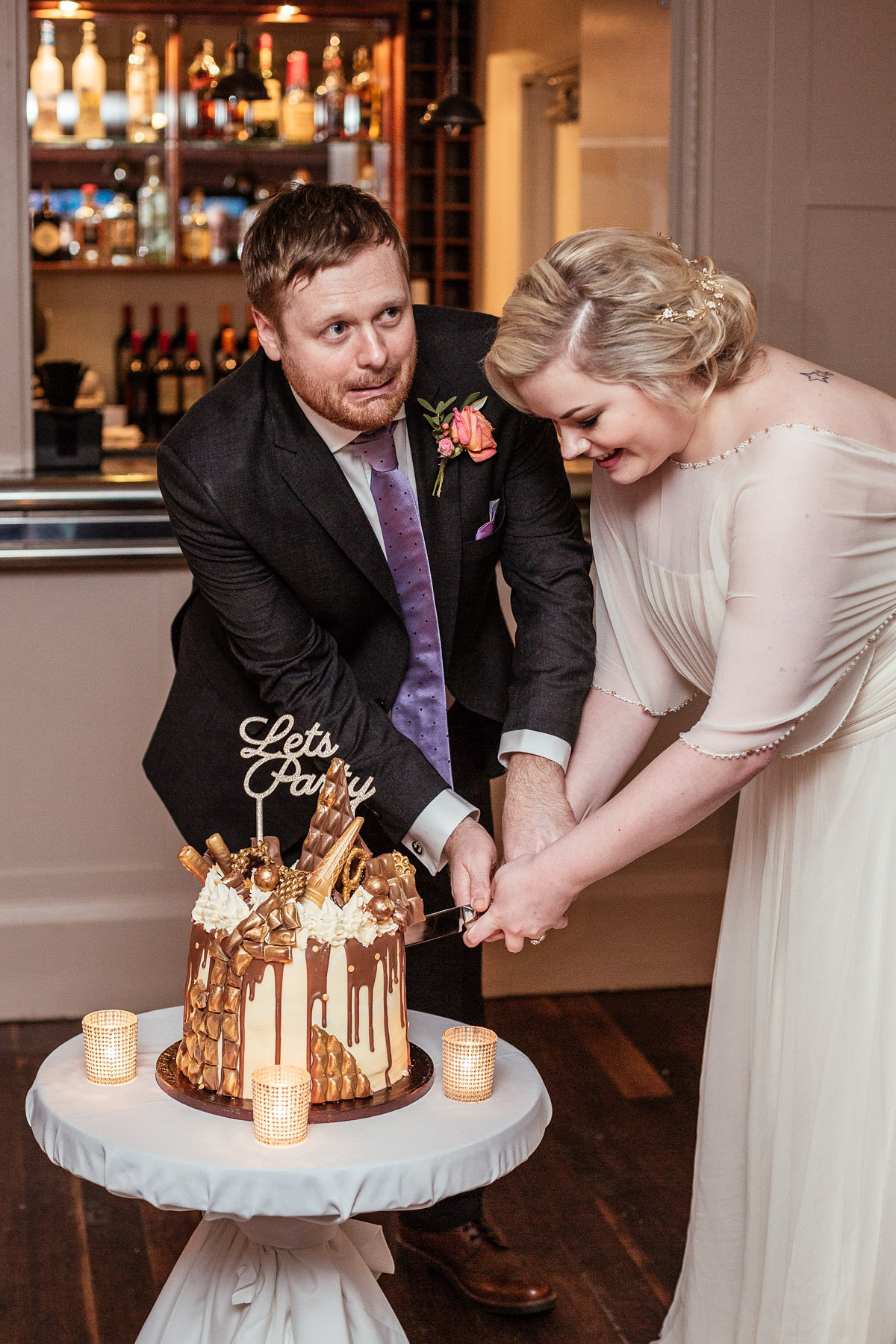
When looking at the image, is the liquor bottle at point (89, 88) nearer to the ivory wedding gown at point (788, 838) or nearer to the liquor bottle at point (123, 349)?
the liquor bottle at point (123, 349)

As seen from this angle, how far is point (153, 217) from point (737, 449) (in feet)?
14.9

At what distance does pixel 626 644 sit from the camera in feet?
6.48

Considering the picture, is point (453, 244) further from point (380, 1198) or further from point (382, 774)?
point (380, 1198)

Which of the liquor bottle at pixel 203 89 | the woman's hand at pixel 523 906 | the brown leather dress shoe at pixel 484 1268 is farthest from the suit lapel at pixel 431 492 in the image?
the liquor bottle at pixel 203 89

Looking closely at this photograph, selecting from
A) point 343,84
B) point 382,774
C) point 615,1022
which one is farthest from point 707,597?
point 343,84

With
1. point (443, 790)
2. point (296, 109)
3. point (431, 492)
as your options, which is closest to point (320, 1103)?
point (443, 790)

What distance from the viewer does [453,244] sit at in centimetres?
611

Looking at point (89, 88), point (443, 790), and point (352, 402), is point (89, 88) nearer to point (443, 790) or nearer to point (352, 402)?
point (352, 402)

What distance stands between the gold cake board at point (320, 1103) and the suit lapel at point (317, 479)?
698 millimetres

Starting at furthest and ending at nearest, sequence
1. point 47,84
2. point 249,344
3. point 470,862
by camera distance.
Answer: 1. point 249,344
2. point 47,84
3. point 470,862

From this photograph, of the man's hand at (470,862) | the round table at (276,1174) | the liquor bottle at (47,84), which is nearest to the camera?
the round table at (276,1174)

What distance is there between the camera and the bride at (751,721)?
1577mm

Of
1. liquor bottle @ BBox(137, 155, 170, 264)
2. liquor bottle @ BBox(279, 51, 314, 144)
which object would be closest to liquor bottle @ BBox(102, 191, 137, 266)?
liquor bottle @ BBox(137, 155, 170, 264)

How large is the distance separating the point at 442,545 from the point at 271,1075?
817 mm
